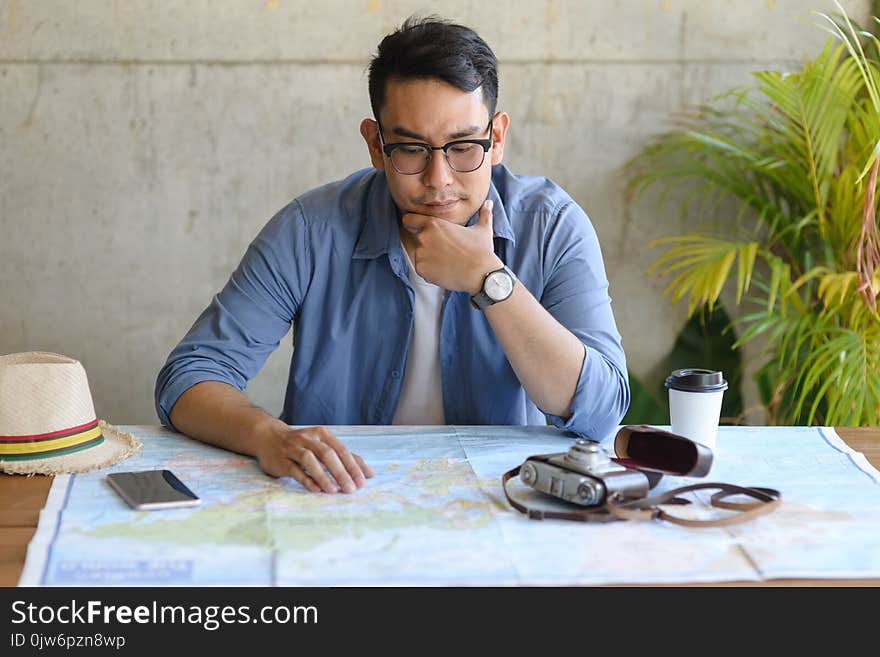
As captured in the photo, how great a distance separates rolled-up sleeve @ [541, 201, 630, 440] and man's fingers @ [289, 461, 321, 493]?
542 millimetres

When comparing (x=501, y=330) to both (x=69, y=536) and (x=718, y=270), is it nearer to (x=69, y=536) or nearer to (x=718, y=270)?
(x=69, y=536)

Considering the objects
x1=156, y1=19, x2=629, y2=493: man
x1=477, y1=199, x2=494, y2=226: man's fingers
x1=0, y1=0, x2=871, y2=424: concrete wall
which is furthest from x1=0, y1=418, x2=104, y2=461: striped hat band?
x1=0, y1=0, x2=871, y2=424: concrete wall

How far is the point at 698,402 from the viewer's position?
1.77 meters

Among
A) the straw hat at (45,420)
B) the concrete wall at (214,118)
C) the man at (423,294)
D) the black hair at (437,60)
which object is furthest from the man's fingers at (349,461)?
the concrete wall at (214,118)

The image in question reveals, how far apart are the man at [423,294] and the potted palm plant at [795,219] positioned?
46.8 inches

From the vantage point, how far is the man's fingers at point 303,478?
1541 mm

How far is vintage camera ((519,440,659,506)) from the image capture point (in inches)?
56.5

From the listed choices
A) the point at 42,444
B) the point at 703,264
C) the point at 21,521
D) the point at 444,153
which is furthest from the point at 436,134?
the point at 703,264

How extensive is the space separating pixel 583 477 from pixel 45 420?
860mm
